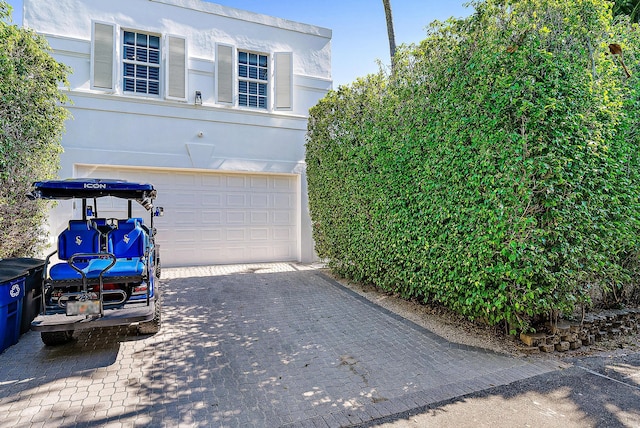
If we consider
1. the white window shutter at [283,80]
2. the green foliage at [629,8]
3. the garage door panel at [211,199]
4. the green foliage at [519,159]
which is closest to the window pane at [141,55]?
the white window shutter at [283,80]

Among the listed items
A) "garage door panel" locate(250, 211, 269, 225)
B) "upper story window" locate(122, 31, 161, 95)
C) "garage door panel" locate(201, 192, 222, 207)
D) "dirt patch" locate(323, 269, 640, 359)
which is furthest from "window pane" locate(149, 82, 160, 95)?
"dirt patch" locate(323, 269, 640, 359)

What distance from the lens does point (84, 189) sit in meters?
4.08

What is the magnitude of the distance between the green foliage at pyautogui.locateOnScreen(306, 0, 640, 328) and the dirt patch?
0.32 metres

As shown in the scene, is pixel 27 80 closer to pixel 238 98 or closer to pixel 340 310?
pixel 238 98

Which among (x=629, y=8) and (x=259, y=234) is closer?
(x=629, y=8)

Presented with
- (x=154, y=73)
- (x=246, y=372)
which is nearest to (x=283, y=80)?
(x=154, y=73)

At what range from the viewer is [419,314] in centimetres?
541

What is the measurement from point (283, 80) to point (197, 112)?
2.52 metres

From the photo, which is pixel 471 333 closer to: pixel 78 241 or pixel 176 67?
pixel 78 241

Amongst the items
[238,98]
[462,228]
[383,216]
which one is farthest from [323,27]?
[462,228]

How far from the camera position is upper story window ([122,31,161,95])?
320 inches

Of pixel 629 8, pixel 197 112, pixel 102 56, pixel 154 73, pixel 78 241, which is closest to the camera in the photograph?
pixel 78 241

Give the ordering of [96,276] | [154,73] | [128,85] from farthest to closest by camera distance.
→ [154,73] → [128,85] → [96,276]

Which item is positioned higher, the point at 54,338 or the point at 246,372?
the point at 54,338
